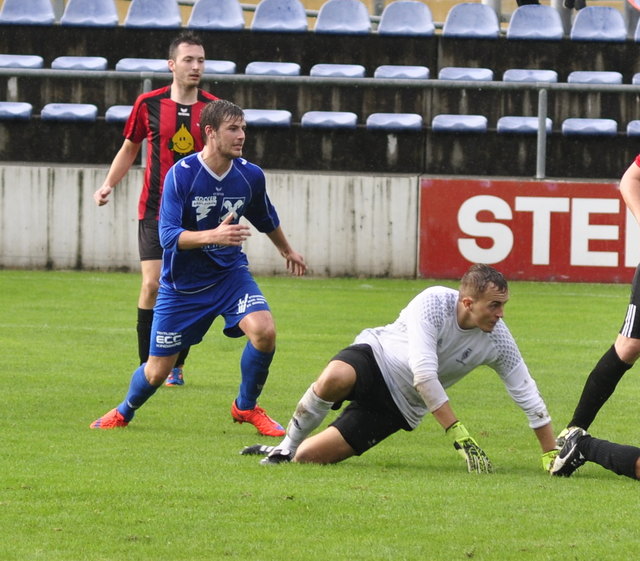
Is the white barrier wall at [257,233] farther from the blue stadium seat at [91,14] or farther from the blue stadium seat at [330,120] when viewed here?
the blue stadium seat at [91,14]

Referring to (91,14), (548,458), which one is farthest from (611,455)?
(91,14)

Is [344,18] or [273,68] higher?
[344,18]

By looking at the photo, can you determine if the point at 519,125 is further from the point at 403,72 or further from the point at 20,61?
the point at 20,61

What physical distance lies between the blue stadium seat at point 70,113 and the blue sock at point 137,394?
10470 millimetres

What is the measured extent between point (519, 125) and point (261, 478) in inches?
454

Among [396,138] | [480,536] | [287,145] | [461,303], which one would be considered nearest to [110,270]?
[287,145]

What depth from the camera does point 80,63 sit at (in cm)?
1875

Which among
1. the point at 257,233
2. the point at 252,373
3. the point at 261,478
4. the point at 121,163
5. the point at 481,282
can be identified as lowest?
the point at 261,478

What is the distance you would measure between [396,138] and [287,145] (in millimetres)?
1366

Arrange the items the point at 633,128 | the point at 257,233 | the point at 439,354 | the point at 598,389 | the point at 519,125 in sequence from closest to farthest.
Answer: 1. the point at 439,354
2. the point at 598,389
3. the point at 257,233
4. the point at 519,125
5. the point at 633,128

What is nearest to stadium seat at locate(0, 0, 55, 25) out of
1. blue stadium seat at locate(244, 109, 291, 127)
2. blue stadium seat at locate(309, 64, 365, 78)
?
blue stadium seat at locate(244, 109, 291, 127)

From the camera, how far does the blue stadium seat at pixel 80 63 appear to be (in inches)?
736

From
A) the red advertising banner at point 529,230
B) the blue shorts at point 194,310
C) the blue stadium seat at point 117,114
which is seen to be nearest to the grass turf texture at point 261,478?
the blue shorts at point 194,310

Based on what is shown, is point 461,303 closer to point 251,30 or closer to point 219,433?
point 219,433
